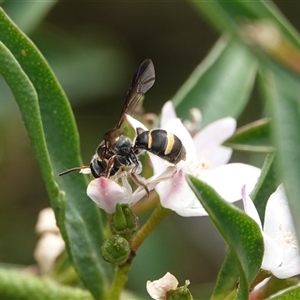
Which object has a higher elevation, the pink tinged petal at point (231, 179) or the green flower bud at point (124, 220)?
the pink tinged petal at point (231, 179)

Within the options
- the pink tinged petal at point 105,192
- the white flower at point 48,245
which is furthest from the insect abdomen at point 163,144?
the white flower at point 48,245

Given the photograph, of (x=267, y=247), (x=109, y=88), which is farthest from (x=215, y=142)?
(x=109, y=88)

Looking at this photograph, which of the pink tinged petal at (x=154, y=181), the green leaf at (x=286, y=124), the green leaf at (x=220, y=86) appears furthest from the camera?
the green leaf at (x=220, y=86)

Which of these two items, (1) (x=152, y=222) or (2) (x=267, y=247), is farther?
(1) (x=152, y=222)

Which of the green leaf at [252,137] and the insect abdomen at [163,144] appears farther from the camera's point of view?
the green leaf at [252,137]

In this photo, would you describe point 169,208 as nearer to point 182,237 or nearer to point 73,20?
point 182,237

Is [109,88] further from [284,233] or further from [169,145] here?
[284,233]

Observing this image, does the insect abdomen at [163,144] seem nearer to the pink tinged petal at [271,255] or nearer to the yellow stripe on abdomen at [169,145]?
the yellow stripe on abdomen at [169,145]

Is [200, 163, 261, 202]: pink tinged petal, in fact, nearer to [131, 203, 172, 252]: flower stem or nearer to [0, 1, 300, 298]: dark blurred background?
[131, 203, 172, 252]: flower stem
